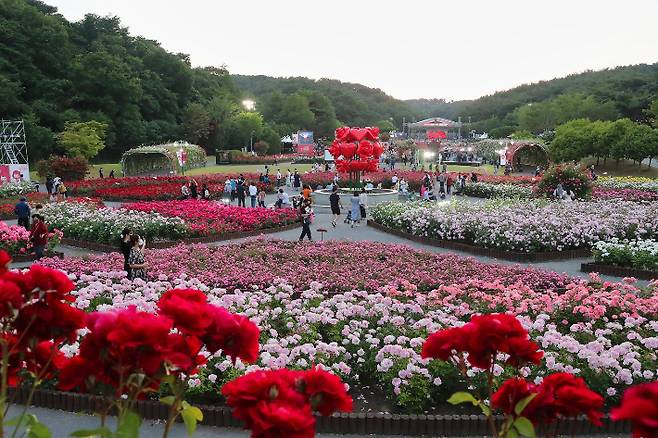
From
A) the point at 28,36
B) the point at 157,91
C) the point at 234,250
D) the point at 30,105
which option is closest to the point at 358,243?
the point at 234,250

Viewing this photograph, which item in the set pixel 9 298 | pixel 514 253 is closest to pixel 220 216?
pixel 514 253

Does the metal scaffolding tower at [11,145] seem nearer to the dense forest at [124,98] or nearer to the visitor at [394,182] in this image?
the dense forest at [124,98]

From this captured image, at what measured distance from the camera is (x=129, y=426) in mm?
1900

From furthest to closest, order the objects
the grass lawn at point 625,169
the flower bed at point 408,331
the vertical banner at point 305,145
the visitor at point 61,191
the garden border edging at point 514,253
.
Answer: the vertical banner at point 305,145
the grass lawn at point 625,169
the visitor at point 61,191
the garden border edging at point 514,253
the flower bed at point 408,331

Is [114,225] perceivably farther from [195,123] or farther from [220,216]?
[195,123]

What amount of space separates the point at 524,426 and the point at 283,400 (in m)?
0.89

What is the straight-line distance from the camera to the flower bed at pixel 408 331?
20.6 ft

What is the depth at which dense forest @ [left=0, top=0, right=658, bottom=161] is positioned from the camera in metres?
52.2

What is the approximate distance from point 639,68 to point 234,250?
139 meters

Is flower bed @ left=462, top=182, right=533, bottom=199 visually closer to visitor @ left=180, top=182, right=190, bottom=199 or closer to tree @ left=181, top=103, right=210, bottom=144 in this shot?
visitor @ left=180, top=182, right=190, bottom=199

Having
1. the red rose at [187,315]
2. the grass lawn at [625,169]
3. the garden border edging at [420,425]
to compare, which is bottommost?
the garden border edging at [420,425]

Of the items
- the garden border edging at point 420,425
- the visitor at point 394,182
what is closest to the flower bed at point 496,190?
the visitor at point 394,182

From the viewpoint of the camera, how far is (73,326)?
2.21 m

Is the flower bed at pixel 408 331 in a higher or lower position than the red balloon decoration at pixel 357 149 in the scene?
lower
